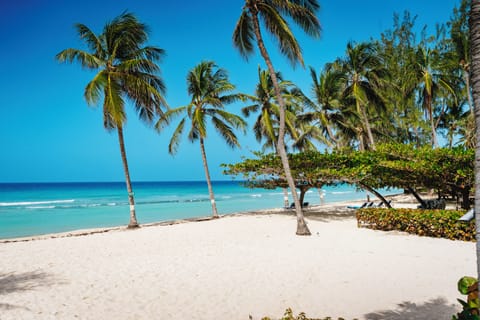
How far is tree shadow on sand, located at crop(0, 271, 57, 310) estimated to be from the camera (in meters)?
5.47

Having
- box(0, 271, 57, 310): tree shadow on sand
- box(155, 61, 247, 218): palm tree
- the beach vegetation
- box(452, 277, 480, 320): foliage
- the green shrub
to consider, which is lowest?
the green shrub

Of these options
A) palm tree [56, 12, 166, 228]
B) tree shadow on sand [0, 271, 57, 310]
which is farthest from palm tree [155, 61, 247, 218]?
tree shadow on sand [0, 271, 57, 310]

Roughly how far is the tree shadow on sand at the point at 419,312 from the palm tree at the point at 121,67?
11.1 metres

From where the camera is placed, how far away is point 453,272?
5887 millimetres

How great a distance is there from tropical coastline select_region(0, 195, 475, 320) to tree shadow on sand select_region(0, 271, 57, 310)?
20 millimetres

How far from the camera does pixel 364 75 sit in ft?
65.6

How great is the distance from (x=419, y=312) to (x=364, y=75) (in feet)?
60.4

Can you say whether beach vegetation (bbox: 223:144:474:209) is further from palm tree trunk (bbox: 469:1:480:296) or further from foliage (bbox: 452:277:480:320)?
palm tree trunk (bbox: 469:1:480:296)

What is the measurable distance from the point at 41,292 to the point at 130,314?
2.02 metres

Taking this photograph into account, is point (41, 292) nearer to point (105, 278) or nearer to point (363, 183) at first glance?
point (105, 278)

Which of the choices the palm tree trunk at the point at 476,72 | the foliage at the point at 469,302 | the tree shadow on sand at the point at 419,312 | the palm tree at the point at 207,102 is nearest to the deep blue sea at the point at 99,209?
the palm tree at the point at 207,102

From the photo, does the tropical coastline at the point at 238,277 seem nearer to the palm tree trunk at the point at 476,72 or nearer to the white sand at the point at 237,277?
the white sand at the point at 237,277

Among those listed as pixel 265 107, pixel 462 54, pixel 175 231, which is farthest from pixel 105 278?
pixel 462 54

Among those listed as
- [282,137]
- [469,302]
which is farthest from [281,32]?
[469,302]
